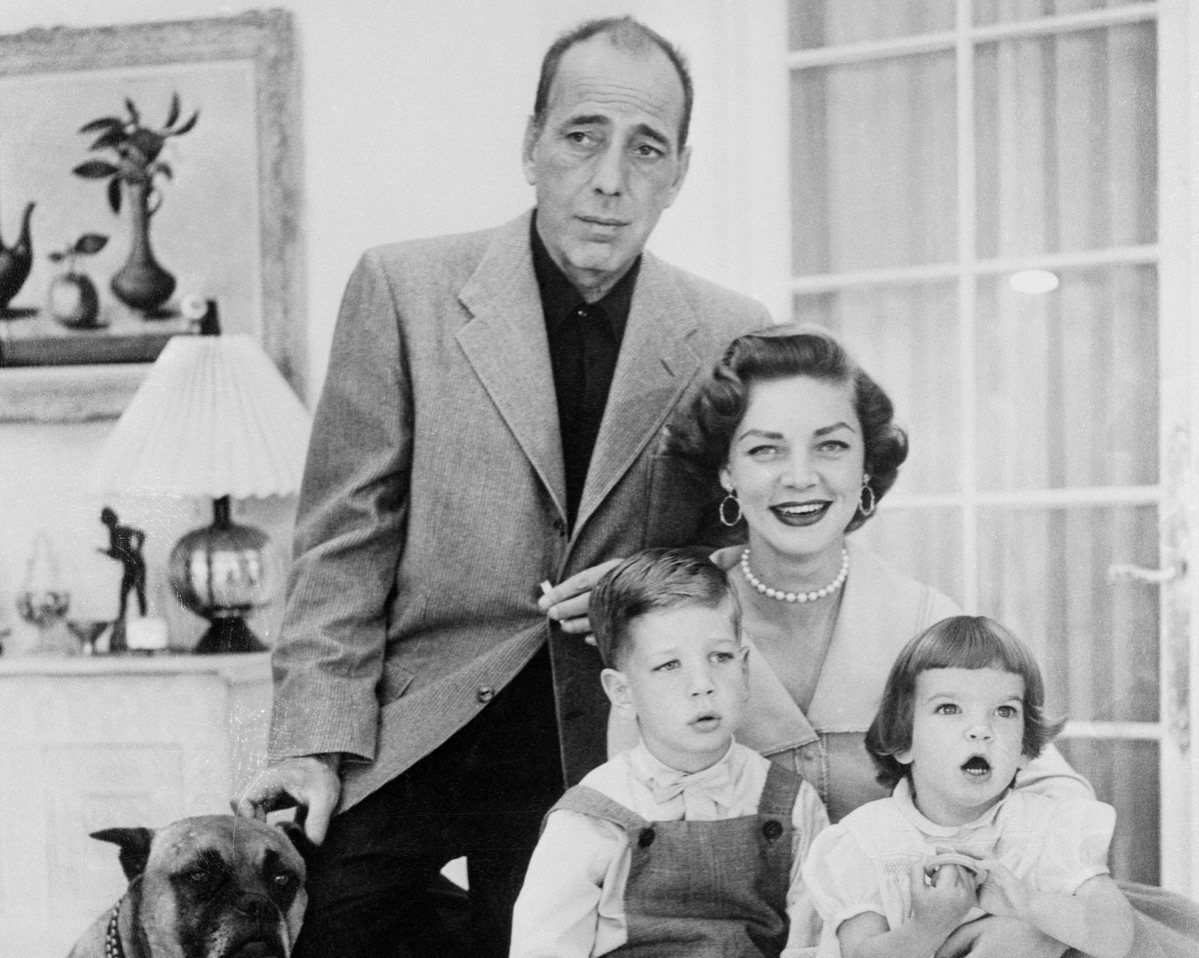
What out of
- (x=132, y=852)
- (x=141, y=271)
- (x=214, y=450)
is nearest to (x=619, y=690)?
(x=132, y=852)

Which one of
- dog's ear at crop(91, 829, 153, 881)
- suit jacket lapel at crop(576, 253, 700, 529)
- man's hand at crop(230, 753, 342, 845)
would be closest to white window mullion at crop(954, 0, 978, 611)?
suit jacket lapel at crop(576, 253, 700, 529)

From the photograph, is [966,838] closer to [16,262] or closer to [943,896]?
[943,896]

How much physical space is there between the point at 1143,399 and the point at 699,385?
0.58 metres

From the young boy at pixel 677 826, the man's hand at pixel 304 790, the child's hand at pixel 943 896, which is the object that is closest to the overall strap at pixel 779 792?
the young boy at pixel 677 826

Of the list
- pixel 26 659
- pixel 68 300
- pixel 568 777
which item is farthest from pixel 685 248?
pixel 26 659

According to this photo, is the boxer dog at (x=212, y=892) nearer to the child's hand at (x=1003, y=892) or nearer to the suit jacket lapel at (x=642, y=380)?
the suit jacket lapel at (x=642, y=380)

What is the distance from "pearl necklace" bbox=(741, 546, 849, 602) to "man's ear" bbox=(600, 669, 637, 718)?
0.22 m

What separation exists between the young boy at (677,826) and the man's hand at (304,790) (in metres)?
0.33

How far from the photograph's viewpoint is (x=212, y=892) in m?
1.48

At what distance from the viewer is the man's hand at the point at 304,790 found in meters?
1.50

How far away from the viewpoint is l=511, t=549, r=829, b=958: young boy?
1.29 metres

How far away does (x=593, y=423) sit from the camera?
5.12ft

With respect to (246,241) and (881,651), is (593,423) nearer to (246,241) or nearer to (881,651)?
(881,651)

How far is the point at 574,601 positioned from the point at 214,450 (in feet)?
2.33
